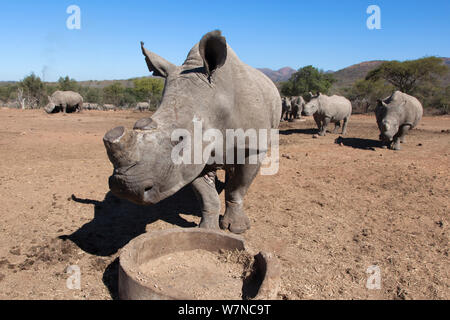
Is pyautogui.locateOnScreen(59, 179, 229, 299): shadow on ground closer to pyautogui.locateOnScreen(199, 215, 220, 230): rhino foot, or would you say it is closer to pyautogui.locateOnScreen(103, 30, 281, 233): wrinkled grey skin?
pyautogui.locateOnScreen(199, 215, 220, 230): rhino foot

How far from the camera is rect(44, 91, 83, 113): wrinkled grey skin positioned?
20.5 meters

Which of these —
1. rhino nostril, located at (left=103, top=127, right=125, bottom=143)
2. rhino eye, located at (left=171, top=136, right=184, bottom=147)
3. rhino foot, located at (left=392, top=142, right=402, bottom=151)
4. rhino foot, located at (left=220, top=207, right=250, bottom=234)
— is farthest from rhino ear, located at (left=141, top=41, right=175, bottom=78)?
rhino foot, located at (left=392, top=142, right=402, bottom=151)

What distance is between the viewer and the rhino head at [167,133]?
198cm

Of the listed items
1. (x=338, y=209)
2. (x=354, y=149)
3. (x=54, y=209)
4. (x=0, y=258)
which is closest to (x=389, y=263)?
(x=338, y=209)

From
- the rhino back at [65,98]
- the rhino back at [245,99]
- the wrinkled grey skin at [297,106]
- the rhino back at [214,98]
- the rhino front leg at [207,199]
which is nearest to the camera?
the rhino back at [214,98]

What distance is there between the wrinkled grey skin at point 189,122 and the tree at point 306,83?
27470mm

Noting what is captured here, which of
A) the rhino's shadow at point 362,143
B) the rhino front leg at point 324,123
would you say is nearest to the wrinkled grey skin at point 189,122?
the rhino's shadow at point 362,143

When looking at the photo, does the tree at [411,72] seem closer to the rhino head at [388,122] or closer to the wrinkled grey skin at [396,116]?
the wrinkled grey skin at [396,116]

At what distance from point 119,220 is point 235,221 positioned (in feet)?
4.98

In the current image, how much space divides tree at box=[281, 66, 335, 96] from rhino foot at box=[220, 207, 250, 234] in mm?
27135

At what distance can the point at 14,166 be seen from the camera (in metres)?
6.16

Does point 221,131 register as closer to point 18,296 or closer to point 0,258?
point 18,296

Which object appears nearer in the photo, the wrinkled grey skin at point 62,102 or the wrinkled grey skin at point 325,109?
the wrinkled grey skin at point 325,109

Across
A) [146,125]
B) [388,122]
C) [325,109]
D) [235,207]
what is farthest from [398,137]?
[146,125]
